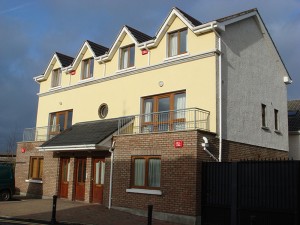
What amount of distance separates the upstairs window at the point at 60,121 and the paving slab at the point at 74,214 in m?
5.97

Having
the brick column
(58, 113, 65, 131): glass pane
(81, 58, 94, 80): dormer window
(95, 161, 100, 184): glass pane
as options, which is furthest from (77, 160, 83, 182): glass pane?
(81, 58, 94, 80): dormer window

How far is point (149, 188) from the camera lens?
625 inches

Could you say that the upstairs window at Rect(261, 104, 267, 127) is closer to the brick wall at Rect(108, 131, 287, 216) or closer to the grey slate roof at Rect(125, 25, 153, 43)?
the brick wall at Rect(108, 131, 287, 216)

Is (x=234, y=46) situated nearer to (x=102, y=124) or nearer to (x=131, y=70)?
(x=131, y=70)

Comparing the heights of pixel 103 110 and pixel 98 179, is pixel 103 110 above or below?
above

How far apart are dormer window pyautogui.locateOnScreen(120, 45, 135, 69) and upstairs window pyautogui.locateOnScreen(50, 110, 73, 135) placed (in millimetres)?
4883

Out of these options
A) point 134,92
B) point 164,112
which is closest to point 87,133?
point 134,92

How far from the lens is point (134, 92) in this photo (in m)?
19.0

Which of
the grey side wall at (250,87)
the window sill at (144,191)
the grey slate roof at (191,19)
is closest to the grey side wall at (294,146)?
the grey side wall at (250,87)

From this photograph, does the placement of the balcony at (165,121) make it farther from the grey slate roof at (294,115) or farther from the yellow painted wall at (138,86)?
the grey slate roof at (294,115)

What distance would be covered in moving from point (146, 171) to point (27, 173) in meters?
10.3

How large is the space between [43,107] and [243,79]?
13213 mm

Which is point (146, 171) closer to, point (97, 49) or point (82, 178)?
point (82, 178)

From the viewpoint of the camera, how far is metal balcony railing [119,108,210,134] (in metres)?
15.9
